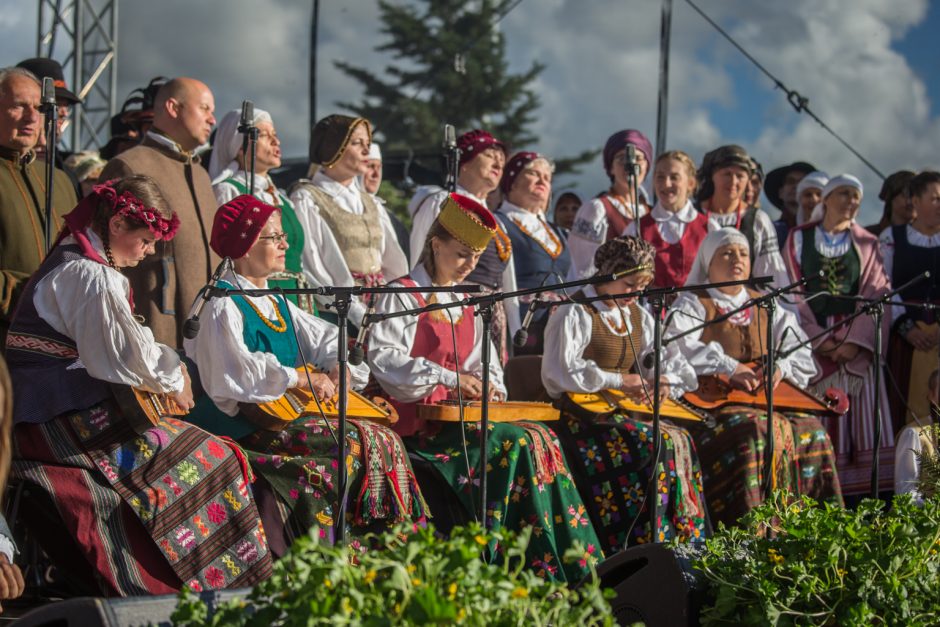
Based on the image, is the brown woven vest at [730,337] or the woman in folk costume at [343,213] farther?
the brown woven vest at [730,337]

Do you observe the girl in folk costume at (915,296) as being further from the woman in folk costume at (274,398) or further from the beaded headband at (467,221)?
the woman in folk costume at (274,398)

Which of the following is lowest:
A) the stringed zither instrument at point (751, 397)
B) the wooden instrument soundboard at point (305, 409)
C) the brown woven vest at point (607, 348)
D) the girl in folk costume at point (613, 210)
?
the stringed zither instrument at point (751, 397)

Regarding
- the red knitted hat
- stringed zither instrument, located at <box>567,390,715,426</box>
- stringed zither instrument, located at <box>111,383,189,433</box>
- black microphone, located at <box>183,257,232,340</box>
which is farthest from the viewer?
stringed zither instrument, located at <box>567,390,715,426</box>

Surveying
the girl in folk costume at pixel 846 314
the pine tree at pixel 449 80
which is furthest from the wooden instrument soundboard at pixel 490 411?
the pine tree at pixel 449 80

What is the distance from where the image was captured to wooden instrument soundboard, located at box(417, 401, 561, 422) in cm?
492

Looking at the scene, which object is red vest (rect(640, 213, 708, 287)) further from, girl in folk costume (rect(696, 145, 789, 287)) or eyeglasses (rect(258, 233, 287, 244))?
eyeglasses (rect(258, 233, 287, 244))

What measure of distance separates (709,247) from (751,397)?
0.85 meters

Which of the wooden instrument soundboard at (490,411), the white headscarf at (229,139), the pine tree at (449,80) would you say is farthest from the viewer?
the pine tree at (449,80)

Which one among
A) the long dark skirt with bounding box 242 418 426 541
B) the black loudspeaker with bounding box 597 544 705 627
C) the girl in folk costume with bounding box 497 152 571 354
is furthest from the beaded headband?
the black loudspeaker with bounding box 597 544 705 627

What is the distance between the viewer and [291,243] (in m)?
5.88

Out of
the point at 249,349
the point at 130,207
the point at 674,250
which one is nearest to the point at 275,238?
the point at 249,349

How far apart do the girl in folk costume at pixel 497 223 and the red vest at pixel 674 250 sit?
916 millimetres

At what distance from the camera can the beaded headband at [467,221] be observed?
541cm

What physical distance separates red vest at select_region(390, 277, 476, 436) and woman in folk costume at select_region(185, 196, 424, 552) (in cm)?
36
